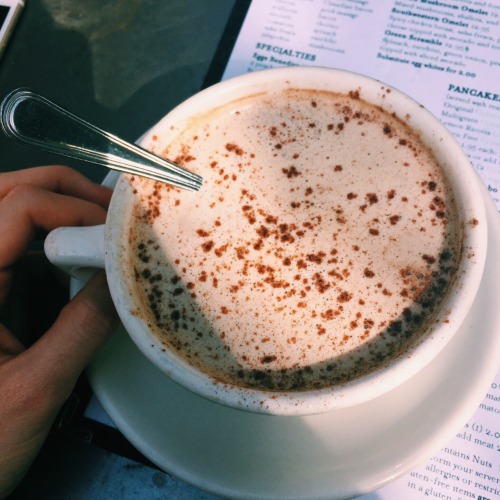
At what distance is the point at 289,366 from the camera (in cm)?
50

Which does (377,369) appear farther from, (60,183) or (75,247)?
(60,183)

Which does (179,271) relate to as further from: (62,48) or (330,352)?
(62,48)

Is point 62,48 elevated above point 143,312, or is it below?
above

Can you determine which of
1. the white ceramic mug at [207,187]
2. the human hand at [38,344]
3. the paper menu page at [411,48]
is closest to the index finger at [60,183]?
the human hand at [38,344]

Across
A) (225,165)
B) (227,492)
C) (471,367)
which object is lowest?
(227,492)

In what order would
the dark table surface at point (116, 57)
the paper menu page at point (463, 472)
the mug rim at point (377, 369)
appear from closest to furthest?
the mug rim at point (377, 369) < the paper menu page at point (463, 472) < the dark table surface at point (116, 57)

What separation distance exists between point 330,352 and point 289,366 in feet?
0.15

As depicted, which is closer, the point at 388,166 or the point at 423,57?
the point at 388,166

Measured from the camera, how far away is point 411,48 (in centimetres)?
80

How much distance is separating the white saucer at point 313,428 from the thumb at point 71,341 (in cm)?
6

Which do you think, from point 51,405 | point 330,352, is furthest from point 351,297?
point 51,405

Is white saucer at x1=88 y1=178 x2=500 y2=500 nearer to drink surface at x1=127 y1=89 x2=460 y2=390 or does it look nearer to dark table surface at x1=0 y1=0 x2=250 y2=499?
drink surface at x1=127 y1=89 x2=460 y2=390

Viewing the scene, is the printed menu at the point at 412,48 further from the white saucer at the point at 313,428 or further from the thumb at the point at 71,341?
the thumb at the point at 71,341

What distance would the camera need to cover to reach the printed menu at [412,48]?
752mm
